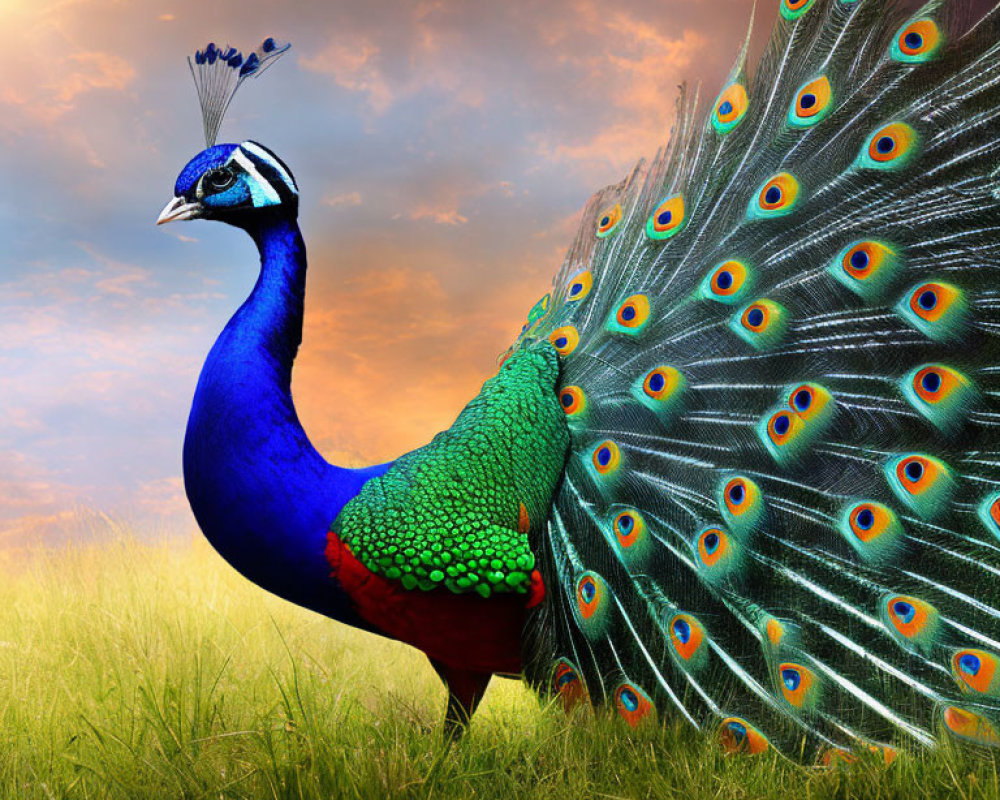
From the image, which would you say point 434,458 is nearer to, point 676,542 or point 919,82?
point 676,542

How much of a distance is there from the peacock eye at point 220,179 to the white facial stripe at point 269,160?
5.4 inches

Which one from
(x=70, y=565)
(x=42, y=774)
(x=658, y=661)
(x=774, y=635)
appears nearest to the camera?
(x=42, y=774)

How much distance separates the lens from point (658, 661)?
3.43 metres

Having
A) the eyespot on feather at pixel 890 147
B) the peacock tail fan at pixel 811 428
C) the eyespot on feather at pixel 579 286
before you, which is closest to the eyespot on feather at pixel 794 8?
the peacock tail fan at pixel 811 428

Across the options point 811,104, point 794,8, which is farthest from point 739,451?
point 794,8

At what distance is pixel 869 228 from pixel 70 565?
5647 millimetres

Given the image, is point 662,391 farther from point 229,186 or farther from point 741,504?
point 229,186

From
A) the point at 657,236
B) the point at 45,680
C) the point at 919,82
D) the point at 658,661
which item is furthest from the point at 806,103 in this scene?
the point at 45,680

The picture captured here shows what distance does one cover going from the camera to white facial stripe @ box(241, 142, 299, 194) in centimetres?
388

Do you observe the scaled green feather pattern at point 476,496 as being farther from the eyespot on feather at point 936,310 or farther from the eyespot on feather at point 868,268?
the eyespot on feather at point 936,310

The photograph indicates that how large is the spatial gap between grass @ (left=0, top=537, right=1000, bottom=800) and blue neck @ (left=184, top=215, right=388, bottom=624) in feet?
1.46

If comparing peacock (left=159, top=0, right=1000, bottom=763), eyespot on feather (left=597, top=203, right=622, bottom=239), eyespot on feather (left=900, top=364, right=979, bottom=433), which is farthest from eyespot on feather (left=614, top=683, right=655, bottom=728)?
eyespot on feather (left=597, top=203, right=622, bottom=239)

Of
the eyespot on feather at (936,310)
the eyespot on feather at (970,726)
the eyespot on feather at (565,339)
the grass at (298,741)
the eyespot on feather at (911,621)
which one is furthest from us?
the eyespot on feather at (565,339)

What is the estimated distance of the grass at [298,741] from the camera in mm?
2807
